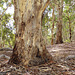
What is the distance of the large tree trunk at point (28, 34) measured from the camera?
3232mm

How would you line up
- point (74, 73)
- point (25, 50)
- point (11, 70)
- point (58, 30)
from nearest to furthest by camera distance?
point (74, 73) → point (11, 70) → point (25, 50) → point (58, 30)

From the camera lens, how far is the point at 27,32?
3.24m

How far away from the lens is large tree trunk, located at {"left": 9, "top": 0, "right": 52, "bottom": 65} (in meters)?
3.23

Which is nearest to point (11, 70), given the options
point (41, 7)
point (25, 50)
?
point (25, 50)

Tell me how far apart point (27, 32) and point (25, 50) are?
0.47 m

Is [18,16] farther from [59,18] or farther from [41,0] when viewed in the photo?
[59,18]

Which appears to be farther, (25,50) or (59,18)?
(59,18)

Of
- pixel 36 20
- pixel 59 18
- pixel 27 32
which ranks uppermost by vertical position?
pixel 59 18

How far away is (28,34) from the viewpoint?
3.24m

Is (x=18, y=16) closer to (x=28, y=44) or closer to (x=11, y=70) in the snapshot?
(x=28, y=44)

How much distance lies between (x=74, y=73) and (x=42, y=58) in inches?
40.8

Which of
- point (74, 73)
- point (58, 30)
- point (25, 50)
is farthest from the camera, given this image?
point (58, 30)

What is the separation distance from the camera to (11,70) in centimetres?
278

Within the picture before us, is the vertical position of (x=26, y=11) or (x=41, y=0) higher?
(x=41, y=0)
